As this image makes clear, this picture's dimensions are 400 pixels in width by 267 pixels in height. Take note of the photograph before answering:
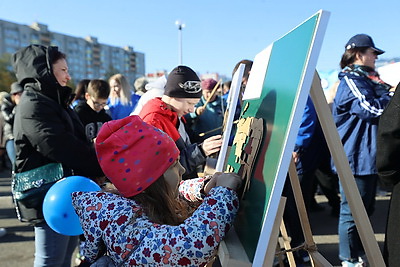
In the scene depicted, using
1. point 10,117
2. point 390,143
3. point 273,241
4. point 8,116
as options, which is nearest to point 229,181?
point 273,241

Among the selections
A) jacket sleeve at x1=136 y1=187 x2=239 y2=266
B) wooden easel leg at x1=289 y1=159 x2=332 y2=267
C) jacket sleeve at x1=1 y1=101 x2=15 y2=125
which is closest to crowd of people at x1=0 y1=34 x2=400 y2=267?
jacket sleeve at x1=136 y1=187 x2=239 y2=266

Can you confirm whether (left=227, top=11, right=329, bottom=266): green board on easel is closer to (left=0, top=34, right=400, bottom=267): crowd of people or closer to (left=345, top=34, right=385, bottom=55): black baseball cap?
(left=0, top=34, right=400, bottom=267): crowd of people

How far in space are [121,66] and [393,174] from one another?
332ft

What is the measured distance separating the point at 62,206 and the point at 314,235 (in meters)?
2.90

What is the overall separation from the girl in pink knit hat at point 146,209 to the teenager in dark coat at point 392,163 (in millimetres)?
651

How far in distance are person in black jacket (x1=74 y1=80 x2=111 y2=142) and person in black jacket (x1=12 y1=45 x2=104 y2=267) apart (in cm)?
120

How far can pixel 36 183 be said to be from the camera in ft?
6.77

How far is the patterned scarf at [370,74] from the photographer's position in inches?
106

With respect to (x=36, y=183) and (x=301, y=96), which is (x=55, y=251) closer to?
(x=36, y=183)

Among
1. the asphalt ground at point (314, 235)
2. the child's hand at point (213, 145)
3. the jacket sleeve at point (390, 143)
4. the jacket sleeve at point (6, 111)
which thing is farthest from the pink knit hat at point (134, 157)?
the jacket sleeve at point (6, 111)

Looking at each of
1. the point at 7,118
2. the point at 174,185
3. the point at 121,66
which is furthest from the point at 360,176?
the point at 121,66

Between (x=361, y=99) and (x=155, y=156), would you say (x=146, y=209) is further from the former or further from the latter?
(x=361, y=99)

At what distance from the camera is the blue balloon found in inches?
76.6

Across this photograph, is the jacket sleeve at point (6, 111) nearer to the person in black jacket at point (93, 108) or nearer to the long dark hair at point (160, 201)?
the person in black jacket at point (93, 108)
